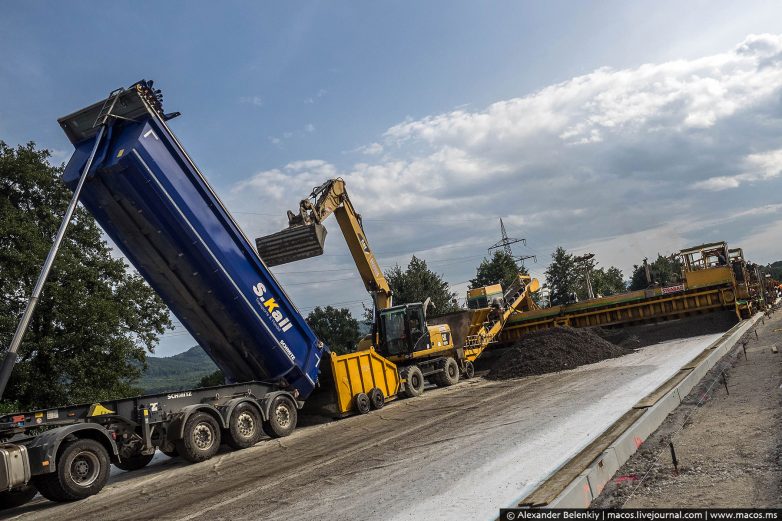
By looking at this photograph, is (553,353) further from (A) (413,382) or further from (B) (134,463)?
(B) (134,463)

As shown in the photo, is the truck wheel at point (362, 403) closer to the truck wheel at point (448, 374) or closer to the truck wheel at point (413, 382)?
the truck wheel at point (413, 382)

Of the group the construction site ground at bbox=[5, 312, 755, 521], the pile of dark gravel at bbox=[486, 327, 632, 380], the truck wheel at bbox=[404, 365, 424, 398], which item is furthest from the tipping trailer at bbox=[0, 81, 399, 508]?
the pile of dark gravel at bbox=[486, 327, 632, 380]

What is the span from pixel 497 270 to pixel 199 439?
5012 centimetres

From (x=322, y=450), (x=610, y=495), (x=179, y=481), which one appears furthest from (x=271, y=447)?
(x=610, y=495)

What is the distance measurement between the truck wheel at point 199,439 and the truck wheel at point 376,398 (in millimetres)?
4771

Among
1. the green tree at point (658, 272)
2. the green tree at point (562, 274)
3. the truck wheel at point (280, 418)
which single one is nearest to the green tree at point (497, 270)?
the green tree at point (562, 274)

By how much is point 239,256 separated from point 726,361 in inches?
406

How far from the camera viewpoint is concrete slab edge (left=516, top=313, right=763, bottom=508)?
4801 millimetres

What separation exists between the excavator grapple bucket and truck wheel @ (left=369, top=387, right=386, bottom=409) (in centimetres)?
380

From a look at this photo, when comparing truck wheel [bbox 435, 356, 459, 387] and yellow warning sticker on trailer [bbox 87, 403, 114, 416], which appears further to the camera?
truck wheel [bbox 435, 356, 459, 387]

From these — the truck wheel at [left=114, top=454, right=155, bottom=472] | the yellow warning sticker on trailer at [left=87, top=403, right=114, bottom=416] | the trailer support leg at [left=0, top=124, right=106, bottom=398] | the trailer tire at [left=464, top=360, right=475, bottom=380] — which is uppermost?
the trailer support leg at [left=0, top=124, right=106, bottom=398]

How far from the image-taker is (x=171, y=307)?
39.0 ft

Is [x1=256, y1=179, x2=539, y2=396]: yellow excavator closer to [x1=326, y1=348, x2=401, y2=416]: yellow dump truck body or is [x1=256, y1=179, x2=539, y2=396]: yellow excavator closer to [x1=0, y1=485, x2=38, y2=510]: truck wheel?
[x1=326, y1=348, x2=401, y2=416]: yellow dump truck body

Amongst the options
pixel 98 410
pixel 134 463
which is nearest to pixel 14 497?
pixel 98 410
